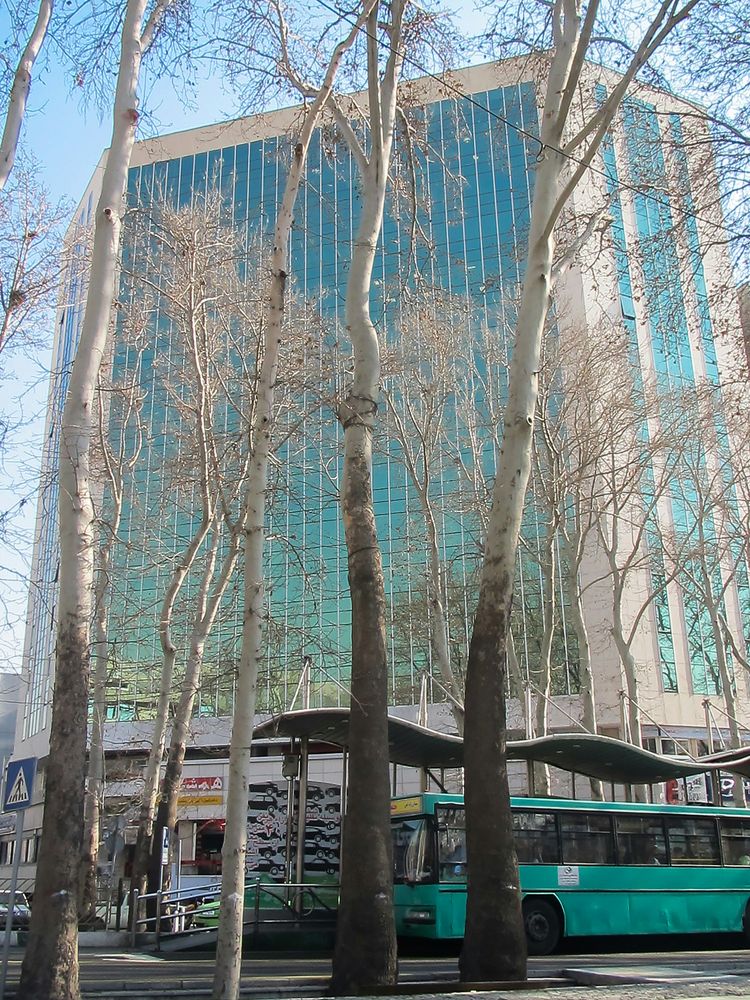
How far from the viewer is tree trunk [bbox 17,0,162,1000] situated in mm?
7641

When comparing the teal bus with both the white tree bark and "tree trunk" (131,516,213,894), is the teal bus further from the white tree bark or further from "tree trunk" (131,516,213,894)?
the white tree bark

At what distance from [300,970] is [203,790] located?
34108 mm

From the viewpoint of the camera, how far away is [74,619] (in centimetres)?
879

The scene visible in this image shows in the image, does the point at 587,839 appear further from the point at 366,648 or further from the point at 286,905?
the point at 366,648

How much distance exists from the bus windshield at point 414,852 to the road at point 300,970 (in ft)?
4.35

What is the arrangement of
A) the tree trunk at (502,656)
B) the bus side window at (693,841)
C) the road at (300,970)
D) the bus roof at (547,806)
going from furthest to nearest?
the bus side window at (693,841)
the bus roof at (547,806)
the road at (300,970)
the tree trunk at (502,656)

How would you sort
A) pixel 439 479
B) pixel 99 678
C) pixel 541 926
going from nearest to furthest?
pixel 541 926, pixel 99 678, pixel 439 479

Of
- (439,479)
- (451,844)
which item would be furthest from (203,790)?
(451,844)

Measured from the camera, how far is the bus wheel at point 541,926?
1577cm

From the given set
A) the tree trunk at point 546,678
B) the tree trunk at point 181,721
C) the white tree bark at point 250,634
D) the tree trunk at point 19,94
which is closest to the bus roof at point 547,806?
the tree trunk at point 546,678

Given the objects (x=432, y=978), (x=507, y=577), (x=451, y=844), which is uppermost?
(x=507, y=577)

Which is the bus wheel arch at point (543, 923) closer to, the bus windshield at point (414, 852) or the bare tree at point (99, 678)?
the bus windshield at point (414, 852)

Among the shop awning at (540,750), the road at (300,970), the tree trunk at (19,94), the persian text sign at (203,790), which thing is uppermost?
the tree trunk at (19,94)

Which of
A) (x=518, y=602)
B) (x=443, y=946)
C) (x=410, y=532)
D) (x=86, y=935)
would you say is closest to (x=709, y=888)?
(x=443, y=946)
